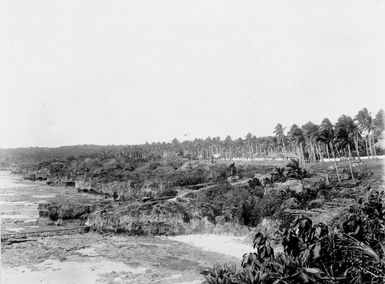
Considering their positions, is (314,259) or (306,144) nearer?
(314,259)

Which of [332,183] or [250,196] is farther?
[332,183]

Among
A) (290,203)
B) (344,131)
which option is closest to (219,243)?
(290,203)

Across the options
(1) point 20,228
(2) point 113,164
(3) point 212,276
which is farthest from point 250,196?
(2) point 113,164

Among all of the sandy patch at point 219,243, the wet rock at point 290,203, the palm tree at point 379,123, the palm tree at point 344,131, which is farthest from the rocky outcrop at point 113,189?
the palm tree at point 379,123

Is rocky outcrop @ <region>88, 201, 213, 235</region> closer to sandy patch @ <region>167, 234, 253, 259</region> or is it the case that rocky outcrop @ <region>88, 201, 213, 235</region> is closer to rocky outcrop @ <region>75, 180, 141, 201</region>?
sandy patch @ <region>167, 234, 253, 259</region>

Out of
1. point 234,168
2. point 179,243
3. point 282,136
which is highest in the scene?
point 282,136

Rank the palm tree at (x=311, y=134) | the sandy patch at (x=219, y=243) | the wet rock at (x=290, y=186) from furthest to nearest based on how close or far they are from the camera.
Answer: the palm tree at (x=311, y=134)
the wet rock at (x=290, y=186)
the sandy patch at (x=219, y=243)

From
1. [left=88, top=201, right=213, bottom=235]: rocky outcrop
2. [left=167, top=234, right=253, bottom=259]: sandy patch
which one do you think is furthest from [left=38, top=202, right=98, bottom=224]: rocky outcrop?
[left=167, top=234, right=253, bottom=259]: sandy patch

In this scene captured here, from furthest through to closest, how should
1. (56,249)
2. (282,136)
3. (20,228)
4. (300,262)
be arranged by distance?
(282,136) → (20,228) → (56,249) → (300,262)

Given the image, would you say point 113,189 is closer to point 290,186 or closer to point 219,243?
point 290,186

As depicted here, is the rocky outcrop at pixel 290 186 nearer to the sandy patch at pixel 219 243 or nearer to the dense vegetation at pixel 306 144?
the dense vegetation at pixel 306 144

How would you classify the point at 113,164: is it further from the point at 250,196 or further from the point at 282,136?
the point at 250,196
